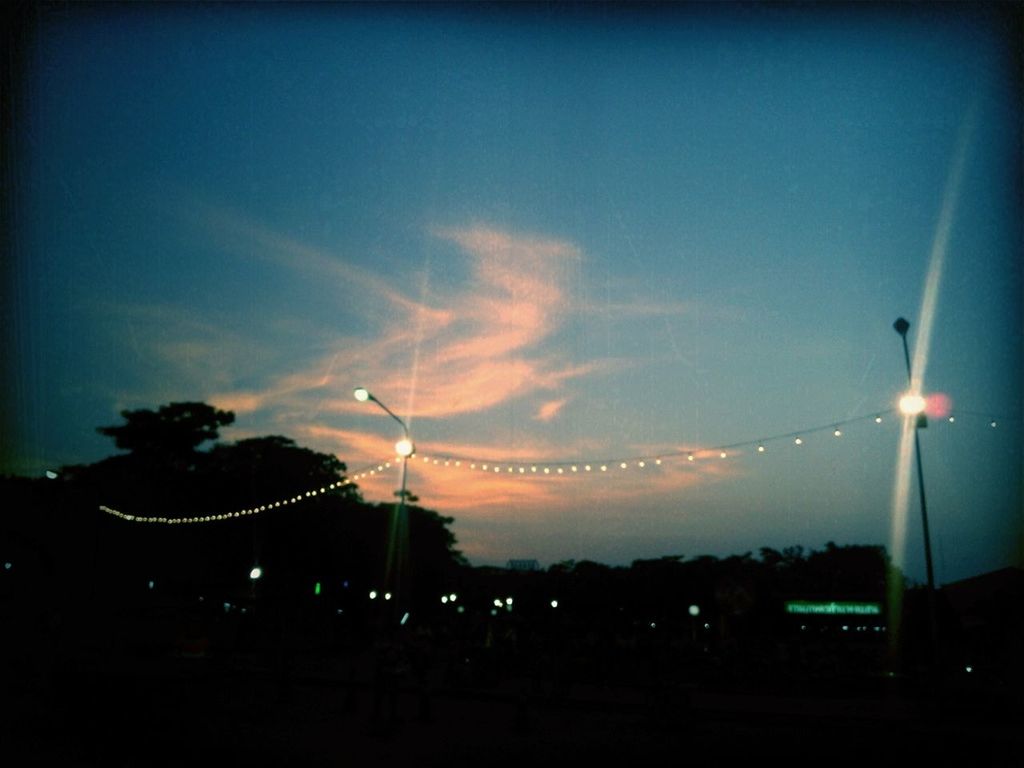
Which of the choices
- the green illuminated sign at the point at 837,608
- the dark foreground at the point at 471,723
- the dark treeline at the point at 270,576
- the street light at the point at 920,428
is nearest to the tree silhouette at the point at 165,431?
the dark treeline at the point at 270,576

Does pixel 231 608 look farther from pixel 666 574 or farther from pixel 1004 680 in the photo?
pixel 1004 680

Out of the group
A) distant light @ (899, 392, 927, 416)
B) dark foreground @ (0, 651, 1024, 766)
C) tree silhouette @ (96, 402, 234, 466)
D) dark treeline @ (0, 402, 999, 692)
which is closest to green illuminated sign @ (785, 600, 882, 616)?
dark treeline @ (0, 402, 999, 692)

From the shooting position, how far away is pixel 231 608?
155 ft

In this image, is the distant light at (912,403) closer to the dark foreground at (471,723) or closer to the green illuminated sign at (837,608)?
the dark foreground at (471,723)

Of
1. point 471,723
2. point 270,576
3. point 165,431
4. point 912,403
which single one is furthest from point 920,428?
point 165,431

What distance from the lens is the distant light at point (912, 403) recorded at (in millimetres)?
19391

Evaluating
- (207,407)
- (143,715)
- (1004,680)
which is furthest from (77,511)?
(1004,680)

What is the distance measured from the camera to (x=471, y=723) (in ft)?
51.0

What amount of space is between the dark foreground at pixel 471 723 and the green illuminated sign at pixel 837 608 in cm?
1387

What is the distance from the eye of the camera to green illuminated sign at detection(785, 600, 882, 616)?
121 ft

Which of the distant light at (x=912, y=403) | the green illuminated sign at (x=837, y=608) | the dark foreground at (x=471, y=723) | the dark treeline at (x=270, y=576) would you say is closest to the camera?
the dark foreground at (x=471, y=723)

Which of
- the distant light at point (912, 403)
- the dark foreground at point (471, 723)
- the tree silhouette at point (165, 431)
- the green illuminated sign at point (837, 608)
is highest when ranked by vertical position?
the tree silhouette at point (165, 431)

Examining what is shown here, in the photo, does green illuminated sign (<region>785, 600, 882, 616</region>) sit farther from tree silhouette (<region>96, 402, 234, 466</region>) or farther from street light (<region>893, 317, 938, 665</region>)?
tree silhouette (<region>96, 402, 234, 466</region>)

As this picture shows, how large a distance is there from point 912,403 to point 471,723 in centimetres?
1293
